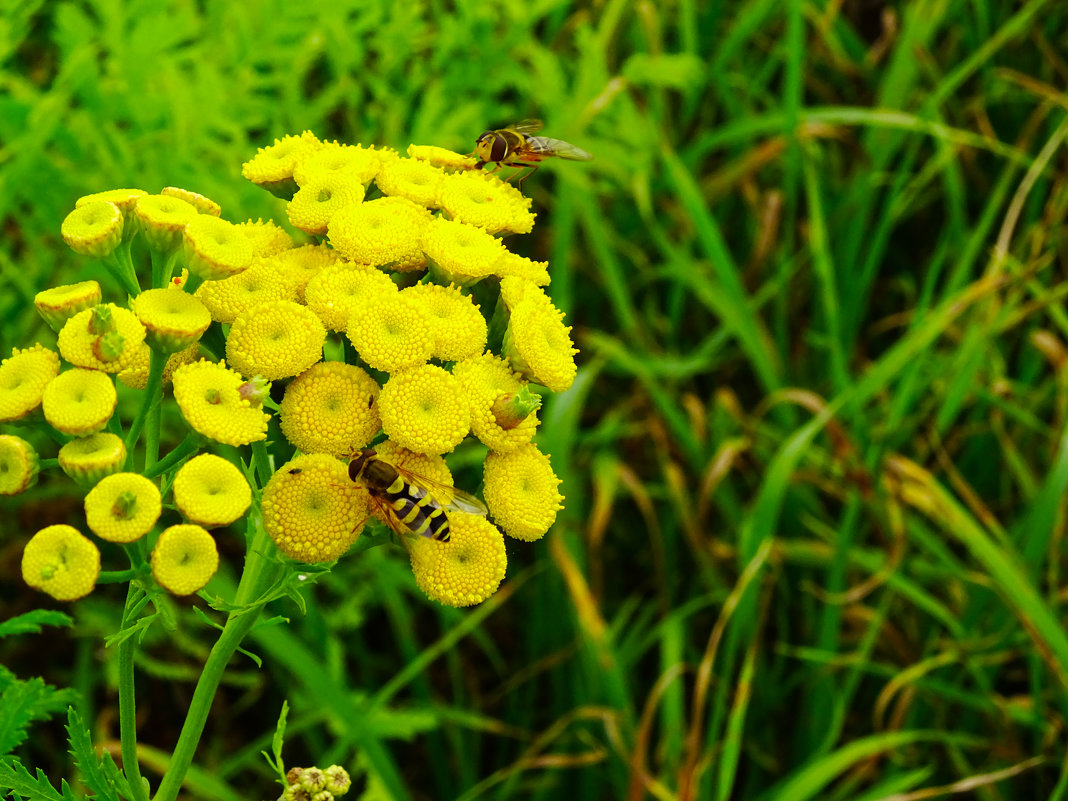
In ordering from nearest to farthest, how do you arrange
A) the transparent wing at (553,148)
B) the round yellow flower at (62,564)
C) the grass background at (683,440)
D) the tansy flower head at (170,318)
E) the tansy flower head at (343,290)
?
1. the round yellow flower at (62,564)
2. the tansy flower head at (170,318)
3. the tansy flower head at (343,290)
4. the transparent wing at (553,148)
5. the grass background at (683,440)

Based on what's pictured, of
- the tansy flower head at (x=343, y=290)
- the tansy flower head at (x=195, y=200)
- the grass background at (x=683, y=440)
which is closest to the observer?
the tansy flower head at (x=343, y=290)

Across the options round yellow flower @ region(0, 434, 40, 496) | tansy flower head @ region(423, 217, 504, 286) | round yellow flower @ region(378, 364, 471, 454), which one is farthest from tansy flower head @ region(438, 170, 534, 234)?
round yellow flower @ region(0, 434, 40, 496)

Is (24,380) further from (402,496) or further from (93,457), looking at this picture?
(402,496)

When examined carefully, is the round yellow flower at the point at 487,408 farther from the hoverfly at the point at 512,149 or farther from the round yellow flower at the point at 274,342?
the hoverfly at the point at 512,149

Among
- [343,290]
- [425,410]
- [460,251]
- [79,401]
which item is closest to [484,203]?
[460,251]

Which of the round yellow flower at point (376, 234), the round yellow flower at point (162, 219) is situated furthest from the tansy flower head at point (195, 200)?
the round yellow flower at point (376, 234)

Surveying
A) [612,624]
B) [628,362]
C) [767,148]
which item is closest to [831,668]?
[612,624]
